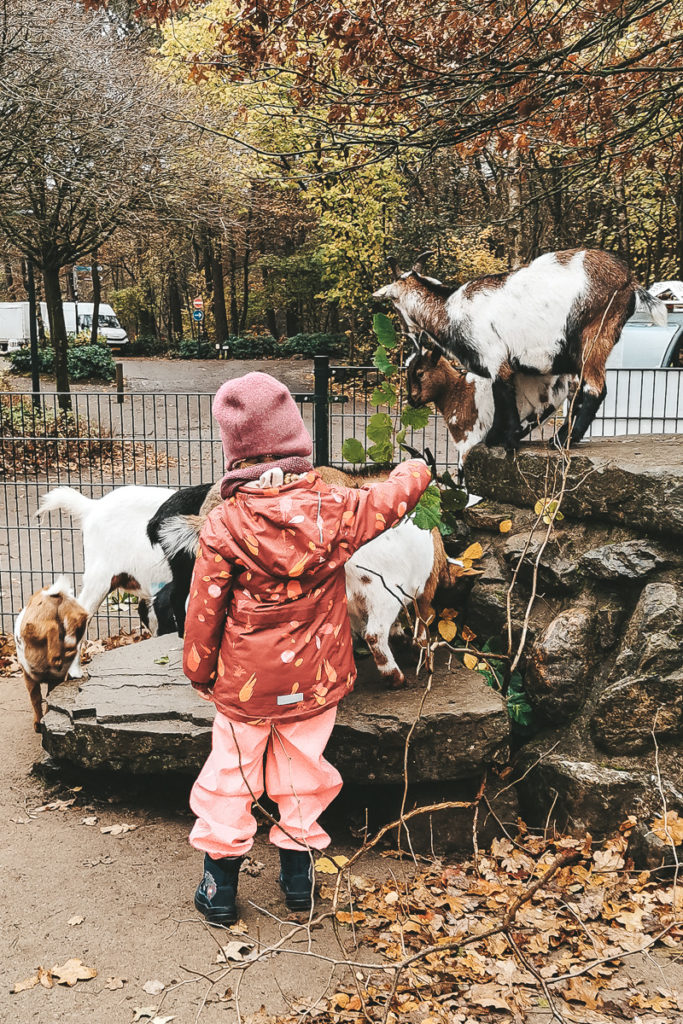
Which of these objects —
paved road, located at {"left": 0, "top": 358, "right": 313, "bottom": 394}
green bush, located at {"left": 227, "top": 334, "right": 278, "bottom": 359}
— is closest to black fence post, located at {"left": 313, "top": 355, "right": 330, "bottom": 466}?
paved road, located at {"left": 0, "top": 358, "right": 313, "bottom": 394}

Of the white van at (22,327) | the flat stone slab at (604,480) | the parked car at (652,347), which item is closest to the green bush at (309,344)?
the white van at (22,327)

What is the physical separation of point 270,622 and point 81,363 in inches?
928

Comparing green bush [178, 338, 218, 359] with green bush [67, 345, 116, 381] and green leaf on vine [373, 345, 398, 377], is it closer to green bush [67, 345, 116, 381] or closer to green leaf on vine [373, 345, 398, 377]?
green bush [67, 345, 116, 381]

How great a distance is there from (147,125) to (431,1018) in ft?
46.0

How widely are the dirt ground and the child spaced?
218mm

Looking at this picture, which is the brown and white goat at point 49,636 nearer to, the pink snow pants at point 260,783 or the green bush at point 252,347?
the pink snow pants at point 260,783

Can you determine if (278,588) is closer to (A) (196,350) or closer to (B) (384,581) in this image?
(B) (384,581)

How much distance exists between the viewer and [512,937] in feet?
9.29

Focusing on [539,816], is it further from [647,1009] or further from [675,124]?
[675,124]

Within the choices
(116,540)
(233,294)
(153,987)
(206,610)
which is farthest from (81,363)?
(153,987)

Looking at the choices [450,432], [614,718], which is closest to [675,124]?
[450,432]

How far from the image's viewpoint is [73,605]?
5.27m

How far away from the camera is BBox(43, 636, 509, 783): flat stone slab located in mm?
4188

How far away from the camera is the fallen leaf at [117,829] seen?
14.5 ft
